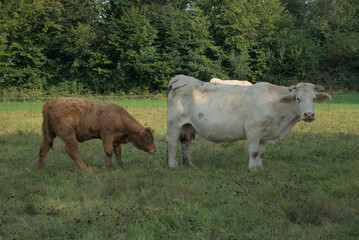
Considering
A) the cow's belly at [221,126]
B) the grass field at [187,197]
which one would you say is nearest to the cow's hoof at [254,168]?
the grass field at [187,197]

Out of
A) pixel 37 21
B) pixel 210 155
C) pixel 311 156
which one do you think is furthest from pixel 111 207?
pixel 37 21

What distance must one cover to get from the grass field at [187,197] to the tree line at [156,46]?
27.6 m

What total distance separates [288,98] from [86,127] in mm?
4241

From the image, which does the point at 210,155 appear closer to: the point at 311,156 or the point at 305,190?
the point at 311,156

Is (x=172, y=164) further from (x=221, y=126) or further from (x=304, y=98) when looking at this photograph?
(x=304, y=98)

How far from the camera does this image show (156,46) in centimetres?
3803

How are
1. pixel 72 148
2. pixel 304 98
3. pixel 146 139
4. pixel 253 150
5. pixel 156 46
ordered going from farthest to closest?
pixel 156 46 → pixel 146 139 → pixel 72 148 → pixel 253 150 → pixel 304 98

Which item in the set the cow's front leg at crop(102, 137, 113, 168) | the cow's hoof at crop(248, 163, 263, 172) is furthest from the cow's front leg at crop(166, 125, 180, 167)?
the cow's hoof at crop(248, 163, 263, 172)

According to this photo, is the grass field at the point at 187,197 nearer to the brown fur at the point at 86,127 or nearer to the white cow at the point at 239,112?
the brown fur at the point at 86,127

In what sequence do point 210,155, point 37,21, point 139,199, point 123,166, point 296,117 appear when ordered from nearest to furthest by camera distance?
1. point 139,199
2. point 296,117
3. point 123,166
4. point 210,155
5. point 37,21

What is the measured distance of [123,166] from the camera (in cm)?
802

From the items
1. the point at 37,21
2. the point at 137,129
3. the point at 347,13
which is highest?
the point at 347,13

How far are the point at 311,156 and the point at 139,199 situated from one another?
15.7ft

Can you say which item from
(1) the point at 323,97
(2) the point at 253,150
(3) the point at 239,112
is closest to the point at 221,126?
(3) the point at 239,112
